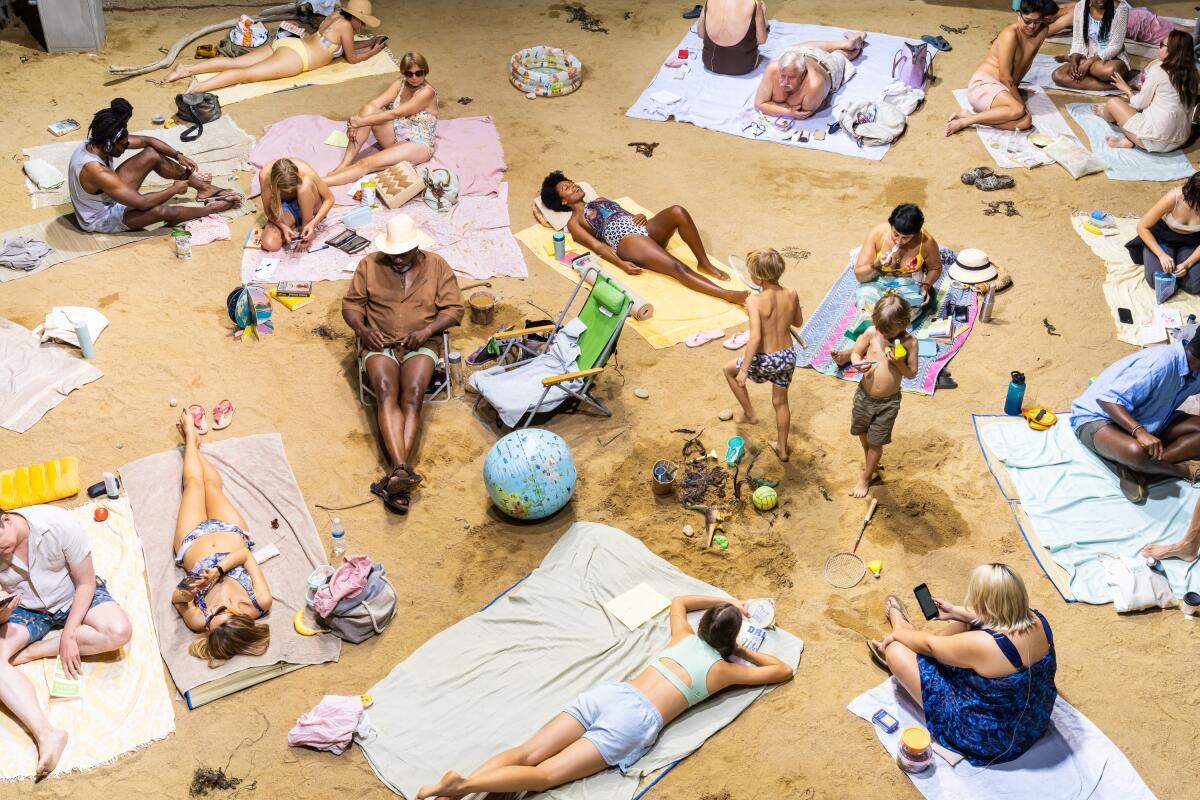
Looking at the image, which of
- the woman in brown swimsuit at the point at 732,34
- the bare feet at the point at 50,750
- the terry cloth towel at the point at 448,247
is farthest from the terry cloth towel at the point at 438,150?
the bare feet at the point at 50,750

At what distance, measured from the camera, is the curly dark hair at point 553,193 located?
10438 millimetres

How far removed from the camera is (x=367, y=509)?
7.80m

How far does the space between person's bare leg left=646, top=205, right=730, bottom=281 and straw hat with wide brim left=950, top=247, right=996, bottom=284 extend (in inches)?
78.2

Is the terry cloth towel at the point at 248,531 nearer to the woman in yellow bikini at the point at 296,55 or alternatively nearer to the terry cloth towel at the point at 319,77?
→ the terry cloth towel at the point at 319,77

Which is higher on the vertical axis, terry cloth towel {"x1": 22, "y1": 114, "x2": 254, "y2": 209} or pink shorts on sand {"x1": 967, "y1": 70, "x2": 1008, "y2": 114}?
pink shorts on sand {"x1": 967, "y1": 70, "x2": 1008, "y2": 114}

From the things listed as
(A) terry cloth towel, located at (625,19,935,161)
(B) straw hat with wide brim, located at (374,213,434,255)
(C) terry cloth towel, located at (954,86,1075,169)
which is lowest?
(A) terry cloth towel, located at (625,19,935,161)

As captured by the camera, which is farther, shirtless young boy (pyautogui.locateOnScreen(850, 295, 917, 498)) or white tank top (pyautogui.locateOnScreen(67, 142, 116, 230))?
white tank top (pyautogui.locateOnScreen(67, 142, 116, 230))

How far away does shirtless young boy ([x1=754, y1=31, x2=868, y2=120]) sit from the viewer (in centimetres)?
1190

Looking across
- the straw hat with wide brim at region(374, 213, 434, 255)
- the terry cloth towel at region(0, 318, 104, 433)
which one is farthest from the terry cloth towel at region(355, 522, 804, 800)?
the terry cloth towel at region(0, 318, 104, 433)

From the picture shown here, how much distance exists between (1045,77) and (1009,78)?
3.52 ft

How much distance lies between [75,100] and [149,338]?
459cm

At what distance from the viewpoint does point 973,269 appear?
9602mm

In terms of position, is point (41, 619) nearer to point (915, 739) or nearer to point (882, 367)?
point (915, 739)

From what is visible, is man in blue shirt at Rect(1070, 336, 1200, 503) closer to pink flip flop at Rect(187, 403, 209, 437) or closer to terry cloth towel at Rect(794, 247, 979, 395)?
terry cloth towel at Rect(794, 247, 979, 395)
